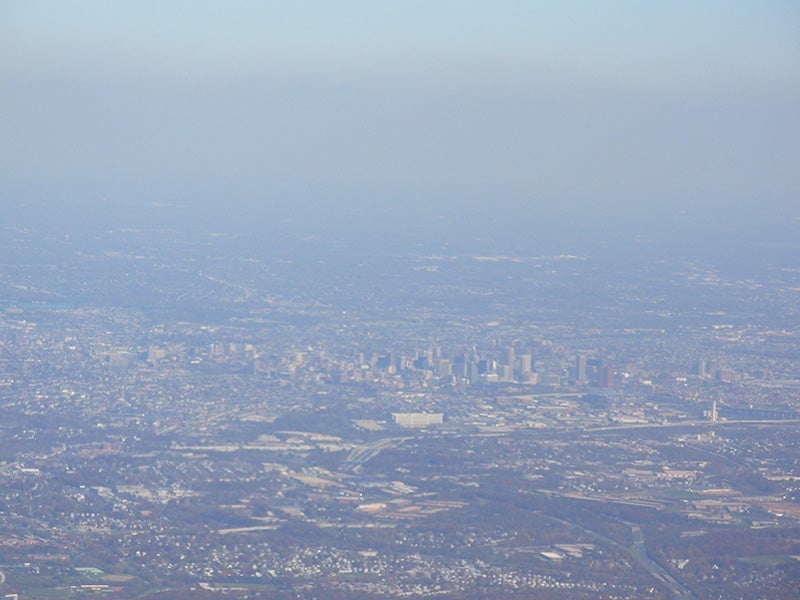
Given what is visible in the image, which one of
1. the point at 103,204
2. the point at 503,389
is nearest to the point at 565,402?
the point at 503,389

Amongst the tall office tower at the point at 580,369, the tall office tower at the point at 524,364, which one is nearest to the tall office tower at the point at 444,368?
the tall office tower at the point at 524,364

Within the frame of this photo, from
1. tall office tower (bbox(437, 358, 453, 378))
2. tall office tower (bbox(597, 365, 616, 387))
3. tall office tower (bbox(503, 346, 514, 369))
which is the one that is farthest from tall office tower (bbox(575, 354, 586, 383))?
tall office tower (bbox(437, 358, 453, 378))

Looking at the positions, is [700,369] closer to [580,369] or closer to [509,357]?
[580,369]

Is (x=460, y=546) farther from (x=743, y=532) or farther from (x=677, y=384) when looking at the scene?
(x=677, y=384)

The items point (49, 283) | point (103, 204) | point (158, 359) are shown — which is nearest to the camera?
point (158, 359)

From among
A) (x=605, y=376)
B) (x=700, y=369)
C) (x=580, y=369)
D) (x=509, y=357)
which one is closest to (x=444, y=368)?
(x=509, y=357)

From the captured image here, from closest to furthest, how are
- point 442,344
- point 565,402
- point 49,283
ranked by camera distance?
point 565,402, point 442,344, point 49,283

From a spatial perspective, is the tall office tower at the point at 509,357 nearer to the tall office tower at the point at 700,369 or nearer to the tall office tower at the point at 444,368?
the tall office tower at the point at 444,368

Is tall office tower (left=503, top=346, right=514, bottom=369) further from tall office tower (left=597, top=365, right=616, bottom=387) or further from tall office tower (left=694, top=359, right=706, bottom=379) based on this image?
tall office tower (left=694, top=359, right=706, bottom=379)
